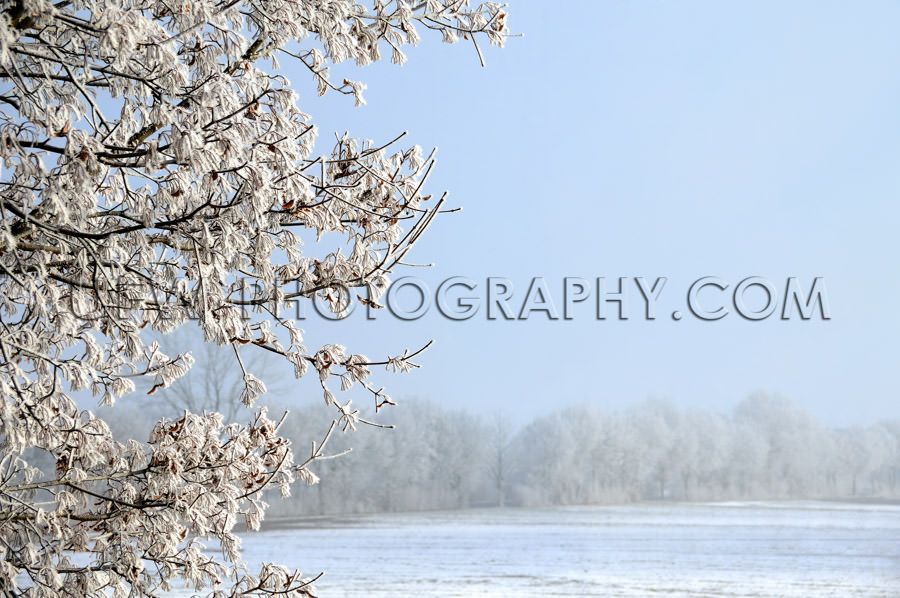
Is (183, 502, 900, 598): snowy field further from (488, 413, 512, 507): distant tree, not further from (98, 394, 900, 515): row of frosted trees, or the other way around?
(488, 413, 512, 507): distant tree

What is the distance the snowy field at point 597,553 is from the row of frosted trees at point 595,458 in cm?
225

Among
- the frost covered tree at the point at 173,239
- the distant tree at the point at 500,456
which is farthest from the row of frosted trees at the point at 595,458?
the frost covered tree at the point at 173,239

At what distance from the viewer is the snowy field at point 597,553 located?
9781mm

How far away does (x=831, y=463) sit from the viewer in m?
26.9

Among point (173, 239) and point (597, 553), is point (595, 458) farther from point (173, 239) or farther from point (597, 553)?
point (173, 239)

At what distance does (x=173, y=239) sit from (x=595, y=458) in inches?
941

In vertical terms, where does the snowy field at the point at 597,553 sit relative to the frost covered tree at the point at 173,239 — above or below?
below

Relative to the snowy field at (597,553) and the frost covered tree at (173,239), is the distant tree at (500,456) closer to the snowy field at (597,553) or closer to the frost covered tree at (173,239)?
the snowy field at (597,553)

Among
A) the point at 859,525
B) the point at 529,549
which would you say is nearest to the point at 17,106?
the point at 529,549

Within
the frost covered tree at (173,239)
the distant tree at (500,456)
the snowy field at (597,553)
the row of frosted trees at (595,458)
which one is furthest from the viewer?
the distant tree at (500,456)

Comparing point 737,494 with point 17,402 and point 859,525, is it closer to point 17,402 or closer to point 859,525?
point 859,525

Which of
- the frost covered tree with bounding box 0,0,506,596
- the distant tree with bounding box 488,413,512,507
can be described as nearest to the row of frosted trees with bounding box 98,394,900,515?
the distant tree with bounding box 488,413,512,507

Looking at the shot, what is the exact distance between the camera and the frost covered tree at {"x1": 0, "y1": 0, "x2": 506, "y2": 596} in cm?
191

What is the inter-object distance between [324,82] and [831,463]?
2768 cm
